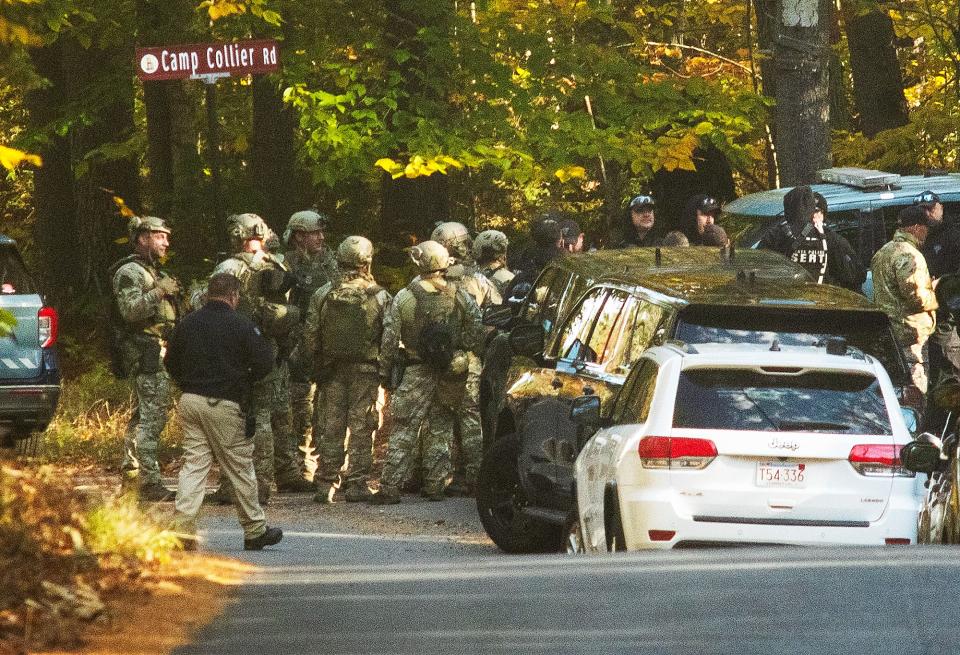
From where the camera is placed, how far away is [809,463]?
9414 millimetres

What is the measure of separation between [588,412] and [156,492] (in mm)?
5383

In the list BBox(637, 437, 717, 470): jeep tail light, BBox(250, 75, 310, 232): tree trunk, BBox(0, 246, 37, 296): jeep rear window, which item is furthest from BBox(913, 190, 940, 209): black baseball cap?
BBox(250, 75, 310, 232): tree trunk

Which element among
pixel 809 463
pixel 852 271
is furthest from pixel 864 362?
pixel 852 271

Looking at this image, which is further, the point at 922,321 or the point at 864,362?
the point at 922,321

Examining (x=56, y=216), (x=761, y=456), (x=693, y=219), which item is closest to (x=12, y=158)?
(x=761, y=456)

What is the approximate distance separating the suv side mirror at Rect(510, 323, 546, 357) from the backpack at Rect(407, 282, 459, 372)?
1860 mm

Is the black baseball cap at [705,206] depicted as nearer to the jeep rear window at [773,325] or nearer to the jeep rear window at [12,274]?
the jeep rear window at [12,274]

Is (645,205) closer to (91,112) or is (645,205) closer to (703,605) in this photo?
(91,112)

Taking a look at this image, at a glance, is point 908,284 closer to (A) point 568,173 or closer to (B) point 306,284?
(A) point 568,173

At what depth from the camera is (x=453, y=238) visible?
16.0m

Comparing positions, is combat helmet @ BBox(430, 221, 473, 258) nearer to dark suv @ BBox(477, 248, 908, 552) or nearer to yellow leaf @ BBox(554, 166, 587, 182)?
dark suv @ BBox(477, 248, 908, 552)

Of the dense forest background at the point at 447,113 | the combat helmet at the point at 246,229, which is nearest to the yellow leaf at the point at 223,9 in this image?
the dense forest background at the point at 447,113

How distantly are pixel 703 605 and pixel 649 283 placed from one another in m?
4.33

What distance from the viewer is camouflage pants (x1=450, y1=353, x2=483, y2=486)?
50.4 ft
